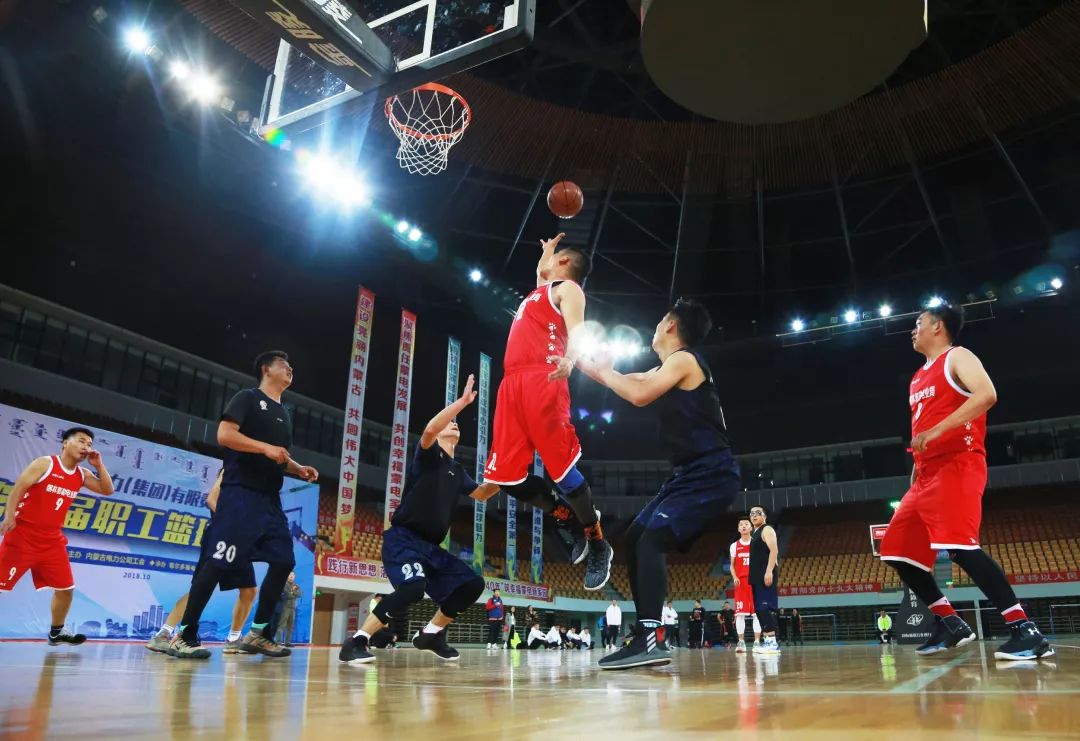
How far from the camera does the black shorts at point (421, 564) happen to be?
4508 mm

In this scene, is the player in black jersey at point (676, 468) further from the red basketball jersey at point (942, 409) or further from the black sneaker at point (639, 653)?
the red basketball jersey at point (942, 409)

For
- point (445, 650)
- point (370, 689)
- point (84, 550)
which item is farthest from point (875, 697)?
point (84, 550)

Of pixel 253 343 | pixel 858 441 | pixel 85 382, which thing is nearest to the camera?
pixel 85 382

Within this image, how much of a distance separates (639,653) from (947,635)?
8.64ft

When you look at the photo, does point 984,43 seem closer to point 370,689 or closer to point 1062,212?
point 1062,212

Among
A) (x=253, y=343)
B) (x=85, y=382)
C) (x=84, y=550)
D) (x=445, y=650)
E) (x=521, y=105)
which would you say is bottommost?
(x=445, y=650)

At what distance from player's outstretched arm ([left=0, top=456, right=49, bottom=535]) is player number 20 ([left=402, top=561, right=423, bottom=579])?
11.0 feet

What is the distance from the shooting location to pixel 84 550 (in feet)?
35.2

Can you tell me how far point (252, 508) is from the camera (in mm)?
4543

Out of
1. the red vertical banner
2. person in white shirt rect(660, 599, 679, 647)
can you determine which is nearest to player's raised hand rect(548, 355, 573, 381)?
the red vertical banner

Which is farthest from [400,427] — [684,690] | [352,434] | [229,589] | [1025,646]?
[684,690]

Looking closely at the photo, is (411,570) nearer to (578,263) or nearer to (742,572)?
(578,263)

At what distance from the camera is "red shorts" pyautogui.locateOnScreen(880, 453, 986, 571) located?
155 inches

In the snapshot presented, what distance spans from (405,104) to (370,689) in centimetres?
1202
